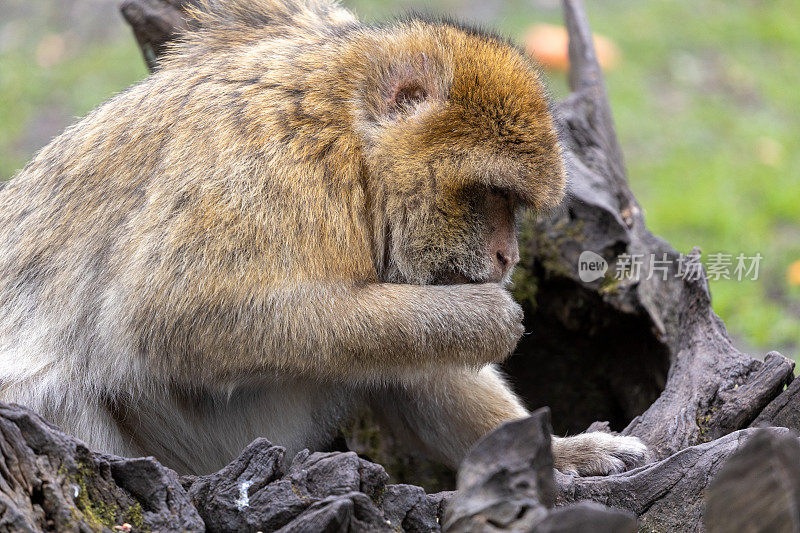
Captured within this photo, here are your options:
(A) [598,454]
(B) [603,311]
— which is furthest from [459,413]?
(B) [603,311]

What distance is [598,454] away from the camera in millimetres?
3775

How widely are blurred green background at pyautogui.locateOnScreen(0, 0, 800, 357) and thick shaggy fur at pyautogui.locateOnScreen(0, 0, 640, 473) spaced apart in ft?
11.8

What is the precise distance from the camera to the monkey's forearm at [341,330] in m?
3.19

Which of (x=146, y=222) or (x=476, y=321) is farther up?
(x=146, y=222)

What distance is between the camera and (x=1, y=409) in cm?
247

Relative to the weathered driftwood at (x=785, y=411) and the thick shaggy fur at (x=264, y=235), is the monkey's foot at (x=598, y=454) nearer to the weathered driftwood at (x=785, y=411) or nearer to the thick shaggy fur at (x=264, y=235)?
the weathered driftwood at (x=785, y=411)

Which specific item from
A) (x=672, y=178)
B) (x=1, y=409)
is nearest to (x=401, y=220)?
(x=1, y=409)

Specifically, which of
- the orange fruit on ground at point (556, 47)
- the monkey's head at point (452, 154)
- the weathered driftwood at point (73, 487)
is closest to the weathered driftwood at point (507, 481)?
the weathered driftwood at point (73, 487)

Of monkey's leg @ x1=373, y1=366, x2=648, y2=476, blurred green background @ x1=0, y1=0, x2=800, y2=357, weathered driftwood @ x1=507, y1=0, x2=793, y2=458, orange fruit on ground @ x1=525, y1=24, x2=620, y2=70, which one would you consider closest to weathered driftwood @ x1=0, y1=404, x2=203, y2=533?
monkey's leg @ x1=373, y1=366, x2=648, y2=476

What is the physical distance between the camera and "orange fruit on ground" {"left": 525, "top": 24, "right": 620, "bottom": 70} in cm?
960

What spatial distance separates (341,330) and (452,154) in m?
0.75

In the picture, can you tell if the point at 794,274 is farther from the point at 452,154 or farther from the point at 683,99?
the point at 452,154

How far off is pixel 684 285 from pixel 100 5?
8.10 meters

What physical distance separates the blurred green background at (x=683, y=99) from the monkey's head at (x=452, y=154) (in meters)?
3.52
